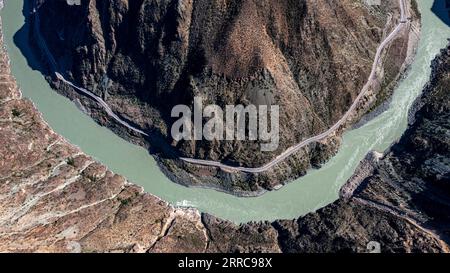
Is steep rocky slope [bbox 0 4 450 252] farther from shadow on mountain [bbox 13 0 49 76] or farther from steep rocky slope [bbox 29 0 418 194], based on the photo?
shadow on mountain [bbox 13 0 49 76]

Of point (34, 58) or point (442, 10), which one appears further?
point (34, 58)

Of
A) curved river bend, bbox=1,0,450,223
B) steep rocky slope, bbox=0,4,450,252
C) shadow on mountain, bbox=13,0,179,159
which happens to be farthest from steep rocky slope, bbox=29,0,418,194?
steep rocky slope, bbox=0,4,450,252

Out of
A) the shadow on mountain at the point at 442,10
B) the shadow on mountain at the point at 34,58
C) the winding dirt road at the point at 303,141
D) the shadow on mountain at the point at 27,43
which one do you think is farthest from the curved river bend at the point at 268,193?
the winding dirt road at the point at 303,141

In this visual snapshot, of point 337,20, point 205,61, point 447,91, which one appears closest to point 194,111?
point 205,61

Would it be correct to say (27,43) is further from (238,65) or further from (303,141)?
(303,141)

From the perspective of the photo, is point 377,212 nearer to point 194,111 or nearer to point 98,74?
point 194,111

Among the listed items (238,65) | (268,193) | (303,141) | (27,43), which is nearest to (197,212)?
(268,193)
